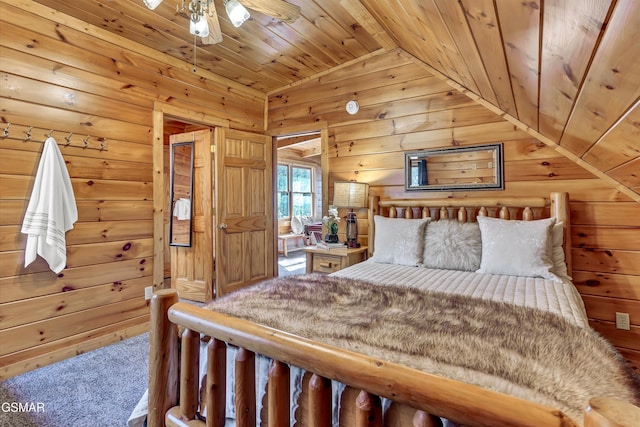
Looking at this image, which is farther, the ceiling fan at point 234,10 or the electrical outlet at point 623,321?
the electrical outlet at point 623,321

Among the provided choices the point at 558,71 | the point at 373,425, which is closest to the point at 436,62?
the point at 558,71

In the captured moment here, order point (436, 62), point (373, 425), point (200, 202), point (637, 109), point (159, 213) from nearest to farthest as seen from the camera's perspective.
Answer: point (373, 425) → point (637, 109) → point (436, 62) → point (159, 213) → point (200, 202)

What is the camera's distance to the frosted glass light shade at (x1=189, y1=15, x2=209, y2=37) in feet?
6.41

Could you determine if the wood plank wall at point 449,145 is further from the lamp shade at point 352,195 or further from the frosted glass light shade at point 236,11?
the frosted glass light shade at point 236,11

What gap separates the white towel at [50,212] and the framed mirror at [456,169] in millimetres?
2900

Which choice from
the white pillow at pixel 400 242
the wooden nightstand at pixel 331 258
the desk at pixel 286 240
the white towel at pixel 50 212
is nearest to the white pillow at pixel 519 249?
the white pillow at pixel 400 242

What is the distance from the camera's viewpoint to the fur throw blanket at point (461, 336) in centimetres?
79

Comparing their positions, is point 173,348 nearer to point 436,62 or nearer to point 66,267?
point 66,267

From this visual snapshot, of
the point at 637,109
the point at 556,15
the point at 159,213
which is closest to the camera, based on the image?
the point at 556,15

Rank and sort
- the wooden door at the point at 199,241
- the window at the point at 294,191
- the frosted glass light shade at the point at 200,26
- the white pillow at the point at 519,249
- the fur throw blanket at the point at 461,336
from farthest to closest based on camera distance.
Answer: the window at the point at 294,191, the wooden door at the point at 199,241, the white pillow at the point at 519,249, the frosted glass light shade at the point at 200,26, the fur throw blanket at the point at 461,336

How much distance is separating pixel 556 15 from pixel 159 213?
3091 mm

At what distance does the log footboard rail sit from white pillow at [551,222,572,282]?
6.63 feet

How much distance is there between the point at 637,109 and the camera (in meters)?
1.03

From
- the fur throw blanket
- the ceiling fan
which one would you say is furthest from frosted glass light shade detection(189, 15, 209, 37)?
the fur throw blanket
